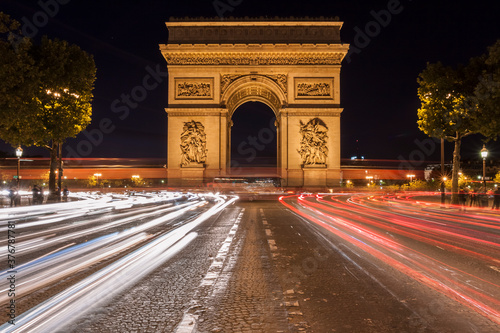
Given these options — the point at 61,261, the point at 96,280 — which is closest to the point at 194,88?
the point at 61,261

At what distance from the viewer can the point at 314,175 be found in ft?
128

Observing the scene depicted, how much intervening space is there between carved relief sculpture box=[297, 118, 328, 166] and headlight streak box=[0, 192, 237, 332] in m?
30.2

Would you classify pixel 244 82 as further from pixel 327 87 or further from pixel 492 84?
pixel 492 84

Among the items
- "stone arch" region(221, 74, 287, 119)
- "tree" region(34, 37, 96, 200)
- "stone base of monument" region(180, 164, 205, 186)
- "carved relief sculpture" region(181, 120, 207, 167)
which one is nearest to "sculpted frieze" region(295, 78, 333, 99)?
"stone arch" region(221, 74, 287, 119)

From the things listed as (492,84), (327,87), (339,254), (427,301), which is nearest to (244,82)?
(327,87)

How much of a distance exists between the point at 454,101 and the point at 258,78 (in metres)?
20.8

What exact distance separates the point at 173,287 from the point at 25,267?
2458mm

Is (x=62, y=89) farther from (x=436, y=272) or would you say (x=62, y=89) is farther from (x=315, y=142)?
(x=436, y=272)

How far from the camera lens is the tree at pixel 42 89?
17719 mm

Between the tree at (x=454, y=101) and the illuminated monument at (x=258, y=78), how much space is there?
15950mm

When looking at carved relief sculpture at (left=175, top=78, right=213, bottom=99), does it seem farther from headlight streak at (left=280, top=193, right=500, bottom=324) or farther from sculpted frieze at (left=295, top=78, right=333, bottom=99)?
headlight streak at (left=280, top=193, right=500, bottom=324)

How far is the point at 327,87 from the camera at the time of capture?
3916 centimetres

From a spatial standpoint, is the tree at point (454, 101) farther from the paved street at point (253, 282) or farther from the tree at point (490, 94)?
the paved street at point (253, 282)

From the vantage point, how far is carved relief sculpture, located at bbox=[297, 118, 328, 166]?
3881cm
